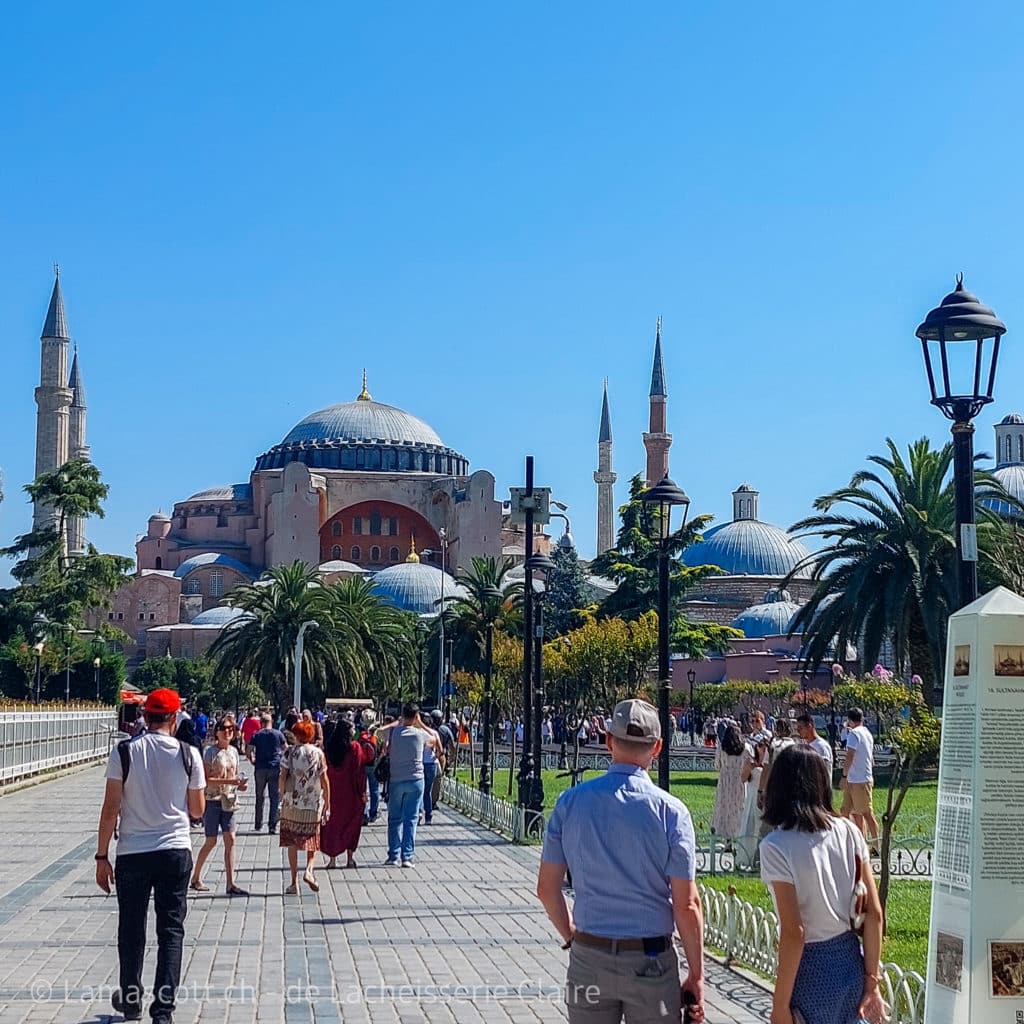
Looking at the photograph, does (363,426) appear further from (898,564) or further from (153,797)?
(153,797)

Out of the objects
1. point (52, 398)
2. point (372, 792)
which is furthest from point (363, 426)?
point (372, 792)

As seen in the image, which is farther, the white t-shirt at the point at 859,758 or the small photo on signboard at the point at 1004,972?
the white t-shirt at the point at 859,758

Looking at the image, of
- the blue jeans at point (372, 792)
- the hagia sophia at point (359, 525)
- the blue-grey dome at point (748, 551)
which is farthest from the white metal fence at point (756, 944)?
the blue-grey dome at point (748, 551)

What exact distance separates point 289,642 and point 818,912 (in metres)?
42.0

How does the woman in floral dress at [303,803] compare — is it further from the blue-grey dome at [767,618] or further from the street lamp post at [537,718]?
the blue-grey dome at [767,618]

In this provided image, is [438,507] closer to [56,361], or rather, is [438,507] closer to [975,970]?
[56,361]

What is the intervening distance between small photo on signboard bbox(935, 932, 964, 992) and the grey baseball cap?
1.15m

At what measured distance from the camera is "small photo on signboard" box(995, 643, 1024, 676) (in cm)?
479

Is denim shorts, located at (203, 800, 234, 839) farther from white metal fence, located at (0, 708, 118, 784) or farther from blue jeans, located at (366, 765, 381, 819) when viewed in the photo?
white metal fence, located at (0, 708, 118, 784)

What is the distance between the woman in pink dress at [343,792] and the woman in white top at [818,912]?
7771 mm

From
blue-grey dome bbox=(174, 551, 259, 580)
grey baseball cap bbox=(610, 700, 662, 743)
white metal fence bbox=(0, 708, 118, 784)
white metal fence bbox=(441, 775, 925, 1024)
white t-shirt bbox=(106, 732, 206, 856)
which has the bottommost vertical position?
white metal fence bbox=(0, 708, 118, 784)

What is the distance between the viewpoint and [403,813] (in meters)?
12.7

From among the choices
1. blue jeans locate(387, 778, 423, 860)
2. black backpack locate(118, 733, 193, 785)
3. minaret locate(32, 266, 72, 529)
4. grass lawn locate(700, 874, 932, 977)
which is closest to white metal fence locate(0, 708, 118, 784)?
blue jeans locate(387, 778, 423, 860)

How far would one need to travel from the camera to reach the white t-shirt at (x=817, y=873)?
4.30 metres
